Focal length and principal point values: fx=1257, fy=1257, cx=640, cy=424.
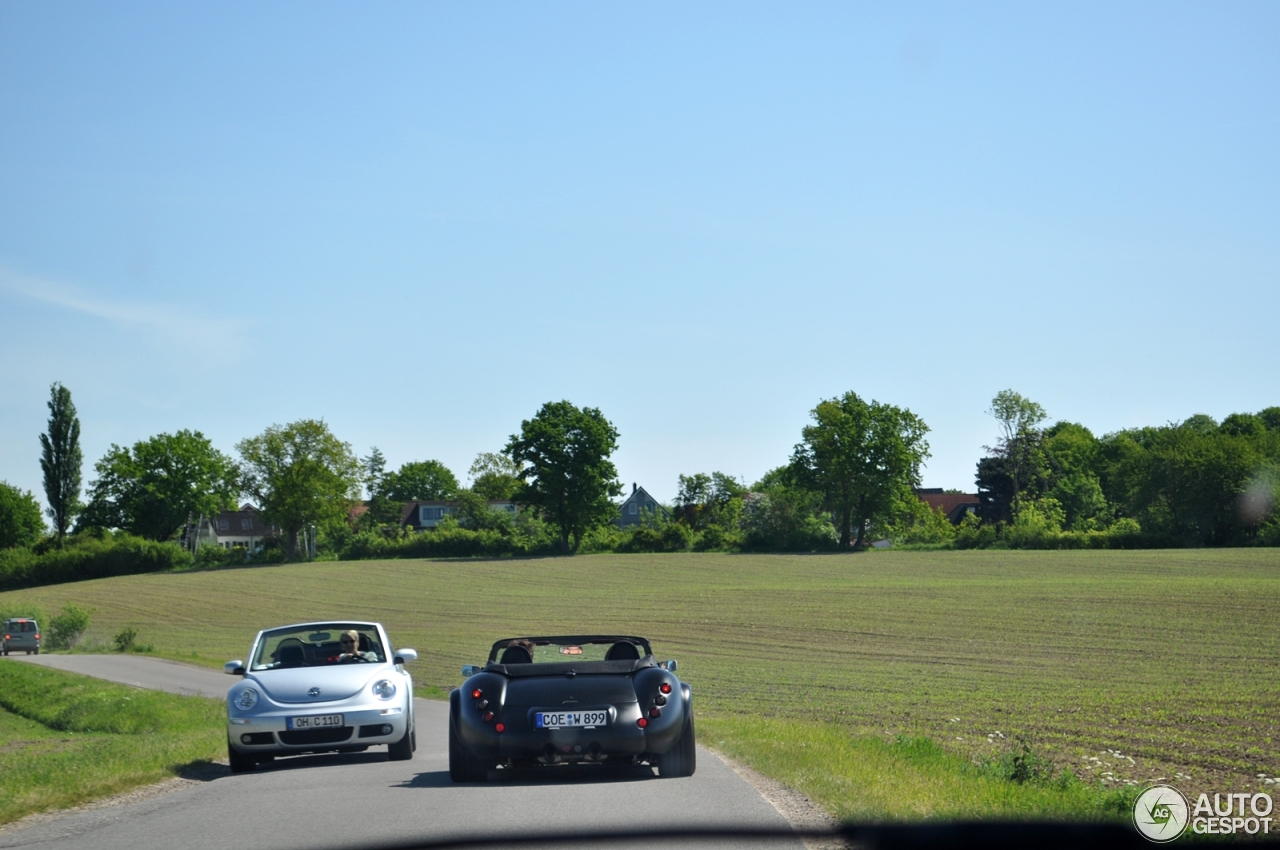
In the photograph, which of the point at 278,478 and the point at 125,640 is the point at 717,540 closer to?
the point at 278,478

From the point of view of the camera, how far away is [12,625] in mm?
55406

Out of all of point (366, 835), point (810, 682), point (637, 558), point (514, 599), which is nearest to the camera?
point (366, 835)

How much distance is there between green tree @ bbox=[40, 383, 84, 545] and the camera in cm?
10762

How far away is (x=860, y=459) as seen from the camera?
348 ft

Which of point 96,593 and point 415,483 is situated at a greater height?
point 415,483

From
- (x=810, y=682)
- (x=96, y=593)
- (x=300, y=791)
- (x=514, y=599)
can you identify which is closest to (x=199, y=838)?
(x=300, y=791)

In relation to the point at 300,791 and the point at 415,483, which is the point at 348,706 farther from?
the point at 415,483

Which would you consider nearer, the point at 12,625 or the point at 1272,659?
the point at 1272,659

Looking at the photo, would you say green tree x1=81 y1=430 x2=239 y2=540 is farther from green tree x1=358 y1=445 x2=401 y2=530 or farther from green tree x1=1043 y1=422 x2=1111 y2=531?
green tree x1=1043 y1=422 x2=1111 y2=531

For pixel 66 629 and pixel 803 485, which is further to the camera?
pixel 803 485

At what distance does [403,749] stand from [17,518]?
142m

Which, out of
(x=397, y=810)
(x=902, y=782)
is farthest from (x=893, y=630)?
(x=397, y=810)

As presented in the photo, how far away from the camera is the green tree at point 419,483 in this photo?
18388 cm

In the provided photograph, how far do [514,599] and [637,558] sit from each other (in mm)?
29435
